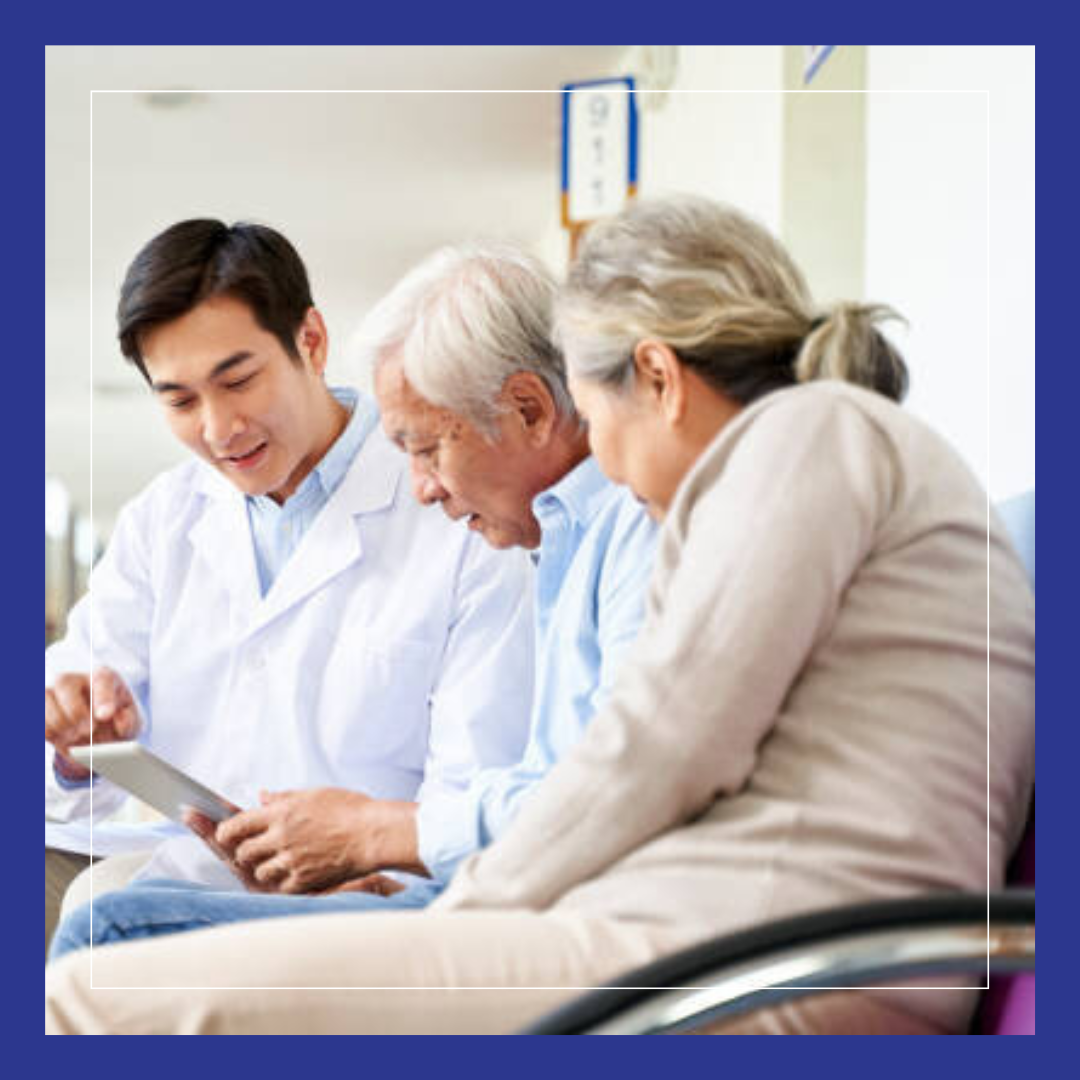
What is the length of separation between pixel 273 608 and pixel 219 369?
0.24 meters

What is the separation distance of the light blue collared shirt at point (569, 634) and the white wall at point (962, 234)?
30 cm

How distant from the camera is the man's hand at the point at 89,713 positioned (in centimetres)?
158

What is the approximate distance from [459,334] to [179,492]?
321mm

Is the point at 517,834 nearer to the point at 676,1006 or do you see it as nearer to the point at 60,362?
the point at 676,1006

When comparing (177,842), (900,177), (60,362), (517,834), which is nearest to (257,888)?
(177,842)

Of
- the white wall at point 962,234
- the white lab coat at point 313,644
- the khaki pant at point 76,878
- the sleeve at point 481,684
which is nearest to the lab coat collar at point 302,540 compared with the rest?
the white lab coat at point 313,644

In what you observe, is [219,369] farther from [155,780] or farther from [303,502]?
[155,780]

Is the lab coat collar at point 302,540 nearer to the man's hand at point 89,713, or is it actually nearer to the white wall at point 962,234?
the man's hand at point 89,713

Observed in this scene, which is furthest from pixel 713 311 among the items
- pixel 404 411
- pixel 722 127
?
pixel 404 411

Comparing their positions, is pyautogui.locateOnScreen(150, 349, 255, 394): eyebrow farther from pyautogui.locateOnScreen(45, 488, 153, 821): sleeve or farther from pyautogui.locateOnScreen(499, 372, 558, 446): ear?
pyautogui.locateOnScreen(499, 372, 558, 446): ear

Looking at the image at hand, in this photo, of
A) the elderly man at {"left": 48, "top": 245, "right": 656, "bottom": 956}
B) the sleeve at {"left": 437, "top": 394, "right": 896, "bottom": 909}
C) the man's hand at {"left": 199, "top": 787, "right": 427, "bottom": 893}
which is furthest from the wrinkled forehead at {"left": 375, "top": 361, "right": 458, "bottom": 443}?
the sleeve at {"left": 437, "top": 394, "right": 896, "bottom": 909}

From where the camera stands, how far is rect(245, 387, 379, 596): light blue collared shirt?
158 cm

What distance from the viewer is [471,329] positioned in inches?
63.5
